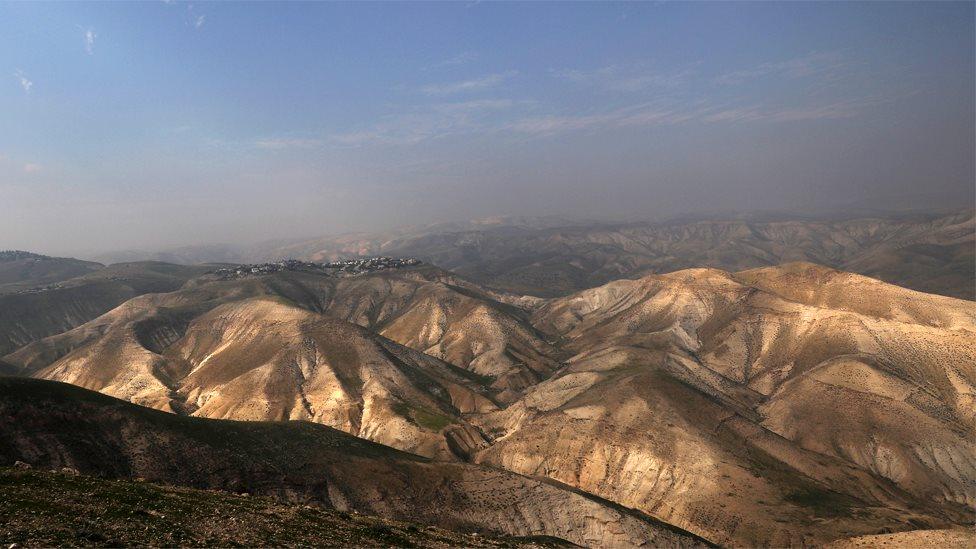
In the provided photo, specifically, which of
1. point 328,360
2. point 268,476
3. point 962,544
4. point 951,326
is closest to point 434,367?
point 328,360

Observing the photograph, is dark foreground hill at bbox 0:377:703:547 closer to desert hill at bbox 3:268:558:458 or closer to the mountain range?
the mountain range

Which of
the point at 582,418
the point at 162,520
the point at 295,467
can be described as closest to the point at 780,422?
the point at 582,418

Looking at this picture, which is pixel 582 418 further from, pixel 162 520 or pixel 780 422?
pixel 162 520

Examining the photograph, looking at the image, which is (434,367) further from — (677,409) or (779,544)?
(779,544)

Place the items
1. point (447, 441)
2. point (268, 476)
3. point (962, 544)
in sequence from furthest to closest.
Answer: point (447, 441) < point (268, 476) < point (962, 544)

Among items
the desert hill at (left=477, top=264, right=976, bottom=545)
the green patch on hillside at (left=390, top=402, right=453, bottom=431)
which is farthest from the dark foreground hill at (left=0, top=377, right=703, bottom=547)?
the green patch on hillside at (left=390, top=402, right=453, bottom=431)

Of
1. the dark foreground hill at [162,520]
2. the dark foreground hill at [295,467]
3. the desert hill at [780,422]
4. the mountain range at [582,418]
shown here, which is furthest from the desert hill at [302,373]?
the dark foreground hill at [162,520]
